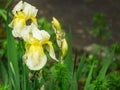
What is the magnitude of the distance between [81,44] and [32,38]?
3.80 metres

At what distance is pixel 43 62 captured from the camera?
2.81m

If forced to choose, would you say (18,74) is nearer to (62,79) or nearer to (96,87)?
(62,79)

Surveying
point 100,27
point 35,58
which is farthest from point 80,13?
point 35,58

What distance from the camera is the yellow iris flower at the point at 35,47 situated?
9.17 feet

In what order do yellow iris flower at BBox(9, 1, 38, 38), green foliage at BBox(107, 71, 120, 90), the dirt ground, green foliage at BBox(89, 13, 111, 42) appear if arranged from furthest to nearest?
the dirt ground → green foliage at BBox(89, 13, 111, 42) → green foliage at BBox(107, 71, 120, 90) → yellow iris flower at BBox(9, 1, 38, 38)

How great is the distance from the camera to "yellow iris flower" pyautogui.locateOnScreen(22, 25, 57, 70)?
2795 millimetres

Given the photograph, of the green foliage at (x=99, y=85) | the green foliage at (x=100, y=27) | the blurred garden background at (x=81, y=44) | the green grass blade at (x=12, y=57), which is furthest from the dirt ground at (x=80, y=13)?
the green foliage at (x=99, y=85)

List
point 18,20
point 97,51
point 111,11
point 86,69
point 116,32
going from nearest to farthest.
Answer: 1. point 18,20
2. point 86,69
3. point 97,51
4. point 116,32
5. point 111,11

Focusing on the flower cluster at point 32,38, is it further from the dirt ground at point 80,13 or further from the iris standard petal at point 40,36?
the dirt ground at point 80,13

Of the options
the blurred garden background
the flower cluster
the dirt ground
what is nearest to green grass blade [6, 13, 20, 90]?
the blurred garden background

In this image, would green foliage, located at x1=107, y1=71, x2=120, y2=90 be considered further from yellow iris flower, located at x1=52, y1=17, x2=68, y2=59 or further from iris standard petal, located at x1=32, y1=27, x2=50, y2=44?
iris standard petal, located at x1=32, y1=27, x2=50, y2=44

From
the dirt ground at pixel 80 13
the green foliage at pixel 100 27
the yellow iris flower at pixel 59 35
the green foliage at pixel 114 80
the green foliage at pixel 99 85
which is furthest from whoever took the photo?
the dirt ground at pixel 80 13

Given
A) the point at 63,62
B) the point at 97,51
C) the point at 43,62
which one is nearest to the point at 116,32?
the point at 97,51

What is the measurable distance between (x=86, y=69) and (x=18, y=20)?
145cm
